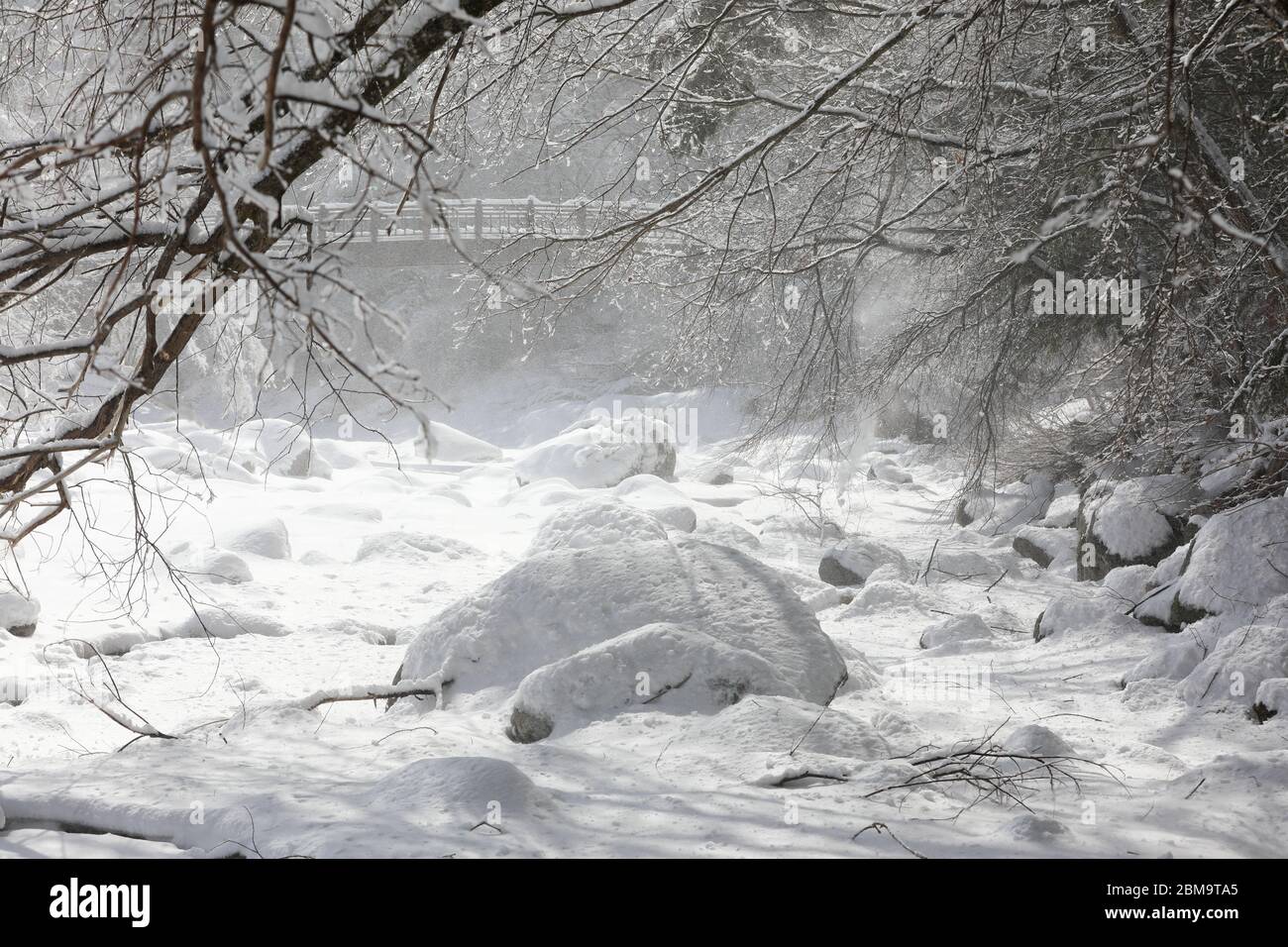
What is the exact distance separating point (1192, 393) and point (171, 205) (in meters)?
7.01

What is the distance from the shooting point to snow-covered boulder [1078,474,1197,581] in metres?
8.92

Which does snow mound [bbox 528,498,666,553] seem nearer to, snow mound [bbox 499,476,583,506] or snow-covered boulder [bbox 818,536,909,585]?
snow-covered boulder [bbox 818,536,909,585]

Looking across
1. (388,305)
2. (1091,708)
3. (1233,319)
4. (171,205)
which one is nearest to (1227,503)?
(1233,319)

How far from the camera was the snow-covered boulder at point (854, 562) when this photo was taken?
405 inches

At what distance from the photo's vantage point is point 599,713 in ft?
15.4

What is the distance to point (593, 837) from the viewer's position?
119 inches

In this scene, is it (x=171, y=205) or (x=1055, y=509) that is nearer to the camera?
(x=171, y=205)

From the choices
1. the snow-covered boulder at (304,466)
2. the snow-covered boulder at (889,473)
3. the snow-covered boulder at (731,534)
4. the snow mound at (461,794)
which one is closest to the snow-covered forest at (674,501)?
the snow mound at (461,794)

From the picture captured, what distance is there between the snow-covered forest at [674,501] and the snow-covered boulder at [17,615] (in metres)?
0.02

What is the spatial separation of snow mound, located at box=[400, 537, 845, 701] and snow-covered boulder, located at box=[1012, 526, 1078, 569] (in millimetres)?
5612

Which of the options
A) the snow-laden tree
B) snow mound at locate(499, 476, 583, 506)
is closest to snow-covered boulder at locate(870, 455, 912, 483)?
snow mound at locate(499, 476, 583, 506)

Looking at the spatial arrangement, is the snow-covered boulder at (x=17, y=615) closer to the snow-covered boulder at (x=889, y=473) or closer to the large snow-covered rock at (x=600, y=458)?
the large snow-covered rock at (x=600, y=458)
